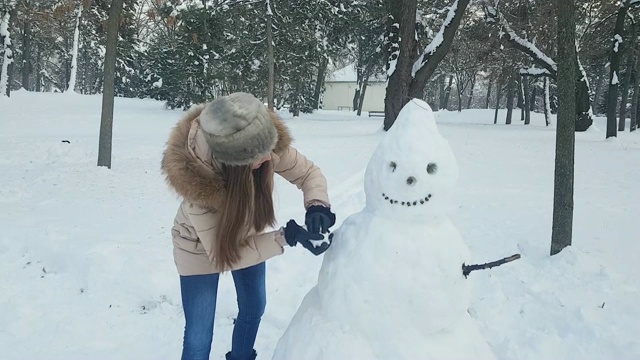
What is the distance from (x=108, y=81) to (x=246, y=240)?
8.26m

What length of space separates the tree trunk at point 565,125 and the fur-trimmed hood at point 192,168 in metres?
3.60

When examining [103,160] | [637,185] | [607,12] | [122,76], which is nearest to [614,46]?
[607,12]

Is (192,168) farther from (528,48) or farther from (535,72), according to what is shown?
(535,72)

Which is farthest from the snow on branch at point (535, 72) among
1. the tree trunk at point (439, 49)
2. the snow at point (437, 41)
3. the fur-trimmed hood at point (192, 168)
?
the fur-trimmed hood at point (192, 168)

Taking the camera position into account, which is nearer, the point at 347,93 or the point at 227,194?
the point at 227,194

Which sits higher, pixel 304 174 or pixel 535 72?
pixel 535 72

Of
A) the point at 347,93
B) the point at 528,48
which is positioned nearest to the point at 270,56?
the point at 528,48

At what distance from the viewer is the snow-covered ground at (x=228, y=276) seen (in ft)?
11.6

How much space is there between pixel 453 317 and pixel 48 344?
9.60 ft

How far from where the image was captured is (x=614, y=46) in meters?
16.3

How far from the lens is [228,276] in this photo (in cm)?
443

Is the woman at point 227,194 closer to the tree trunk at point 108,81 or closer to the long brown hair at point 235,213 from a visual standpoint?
the long brown hair at point 235,213

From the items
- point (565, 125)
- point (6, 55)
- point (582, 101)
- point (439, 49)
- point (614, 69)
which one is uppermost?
point (614, 69)

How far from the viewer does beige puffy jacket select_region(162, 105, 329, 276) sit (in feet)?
7.59
